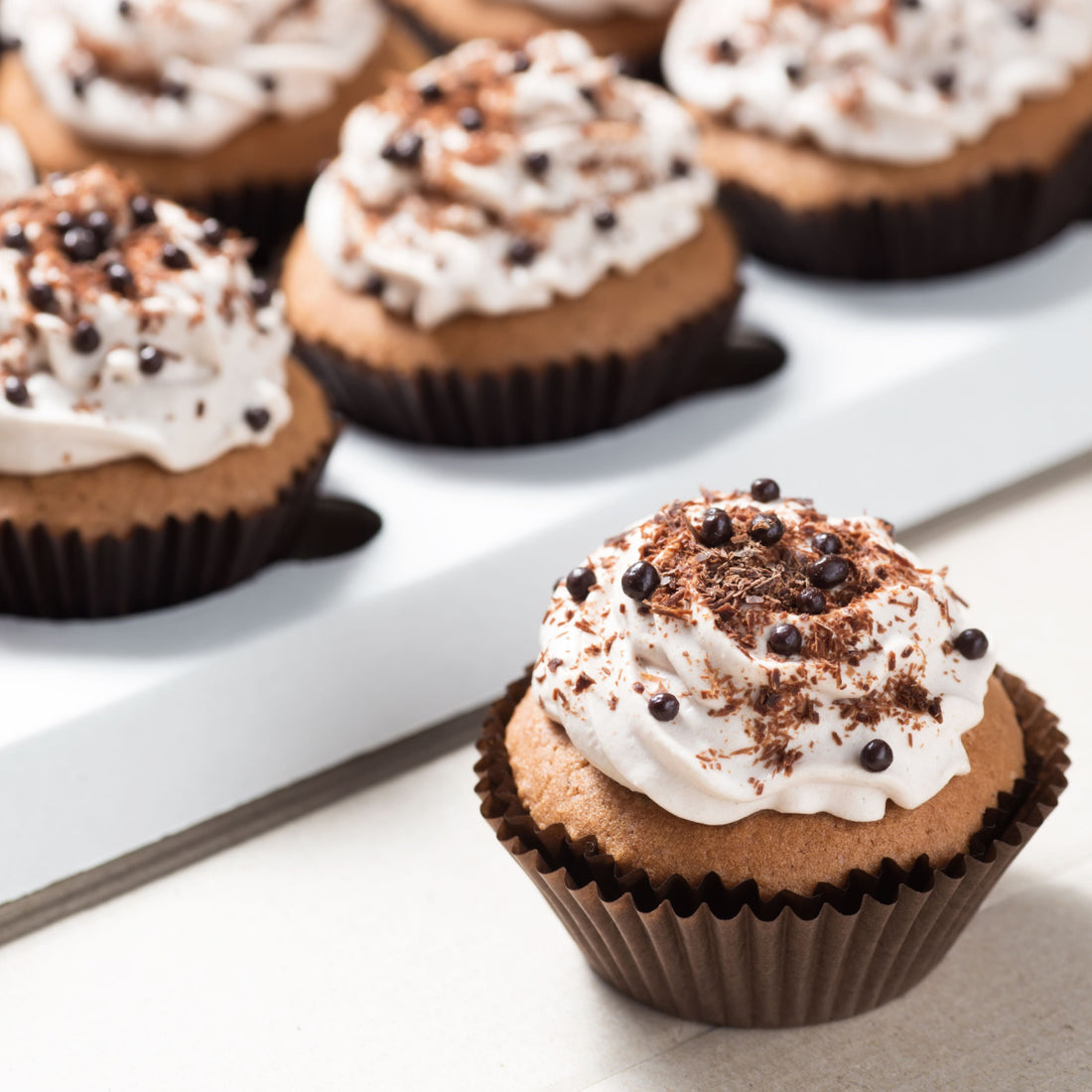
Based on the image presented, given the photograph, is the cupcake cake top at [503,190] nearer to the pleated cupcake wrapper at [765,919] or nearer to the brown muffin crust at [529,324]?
the brown muffin crust at [529,324]

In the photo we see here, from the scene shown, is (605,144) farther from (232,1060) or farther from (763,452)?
(232,1060)

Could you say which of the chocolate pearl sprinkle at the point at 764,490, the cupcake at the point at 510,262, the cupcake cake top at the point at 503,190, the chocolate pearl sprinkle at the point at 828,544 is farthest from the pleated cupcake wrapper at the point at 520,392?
the chocolate pearl sprinkle at the point at 828,544

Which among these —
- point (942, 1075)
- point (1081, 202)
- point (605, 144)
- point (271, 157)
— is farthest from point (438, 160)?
point (942, 1075)

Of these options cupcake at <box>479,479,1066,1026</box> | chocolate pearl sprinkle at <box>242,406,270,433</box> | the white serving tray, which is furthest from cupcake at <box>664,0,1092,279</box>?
cupcake at <box>479,479,1066,1026</box>

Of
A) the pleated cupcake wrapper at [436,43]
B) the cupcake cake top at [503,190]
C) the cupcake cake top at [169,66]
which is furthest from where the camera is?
the pleated cupcake wrapper at [436,43]

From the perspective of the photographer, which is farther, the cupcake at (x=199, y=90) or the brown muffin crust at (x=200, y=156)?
the brown muffin crust at (x=200, y=156)

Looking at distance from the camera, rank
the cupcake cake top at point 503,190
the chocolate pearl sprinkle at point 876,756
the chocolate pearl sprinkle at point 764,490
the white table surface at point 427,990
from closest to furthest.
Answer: the chocolate pearl sprinkle at point 876,756 → the white table surface at point 427,990 → the chocolate pearl sprinkle at point 764,490 → the cupcake cake top at point 503,190
